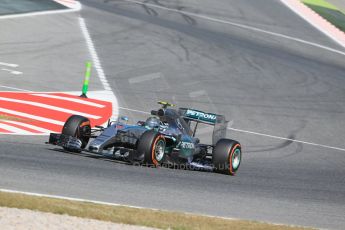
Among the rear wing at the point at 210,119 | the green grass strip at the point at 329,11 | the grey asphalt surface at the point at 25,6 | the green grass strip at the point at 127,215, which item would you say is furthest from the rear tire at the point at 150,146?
the green grass strip at the point at 329,11

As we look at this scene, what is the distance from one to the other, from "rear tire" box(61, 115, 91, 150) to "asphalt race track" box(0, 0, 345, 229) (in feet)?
1.22

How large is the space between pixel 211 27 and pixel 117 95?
39.7 feet

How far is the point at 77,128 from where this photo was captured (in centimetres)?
1545

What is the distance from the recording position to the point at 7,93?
20688 mm

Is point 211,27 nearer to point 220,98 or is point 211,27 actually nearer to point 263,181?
point 220,98

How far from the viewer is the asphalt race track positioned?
42.8ft

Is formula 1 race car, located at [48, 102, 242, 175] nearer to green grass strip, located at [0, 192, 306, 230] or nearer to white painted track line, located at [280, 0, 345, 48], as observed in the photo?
green grass strip, located at [0, 192, 306, 230]

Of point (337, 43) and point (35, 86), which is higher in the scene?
point (337, 43)

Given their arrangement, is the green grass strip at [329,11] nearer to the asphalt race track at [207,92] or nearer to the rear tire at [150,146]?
the asphalt race track at [207,92]

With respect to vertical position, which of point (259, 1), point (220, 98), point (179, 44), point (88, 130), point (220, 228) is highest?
point (259, 1)

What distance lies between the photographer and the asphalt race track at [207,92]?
13047 mm

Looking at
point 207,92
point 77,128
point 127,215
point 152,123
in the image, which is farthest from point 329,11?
point 127,215

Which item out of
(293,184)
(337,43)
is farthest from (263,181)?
(337,43)

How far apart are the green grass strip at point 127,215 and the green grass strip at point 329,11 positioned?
28250 millimetres
